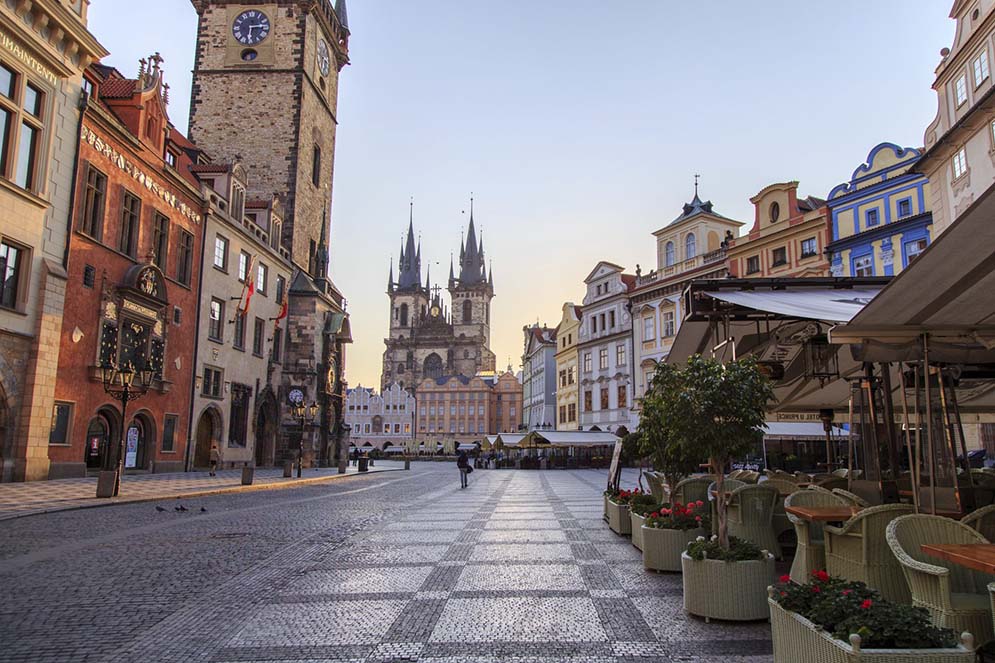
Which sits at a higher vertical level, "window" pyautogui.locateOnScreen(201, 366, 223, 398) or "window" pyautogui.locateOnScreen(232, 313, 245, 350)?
"window" pyautogui.locateOnScreen(232, 313, 245, 350)

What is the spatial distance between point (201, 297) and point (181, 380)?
3.75m

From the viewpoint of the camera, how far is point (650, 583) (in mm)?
7176

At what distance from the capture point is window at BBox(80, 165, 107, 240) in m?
21.8

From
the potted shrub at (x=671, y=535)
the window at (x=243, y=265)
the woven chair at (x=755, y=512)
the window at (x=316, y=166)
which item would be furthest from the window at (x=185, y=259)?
the woven chair at (x=755, y=512)

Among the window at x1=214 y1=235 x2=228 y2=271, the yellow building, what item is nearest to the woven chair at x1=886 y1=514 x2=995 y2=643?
the window at x1=214 y1=235 x2=228 y2=271

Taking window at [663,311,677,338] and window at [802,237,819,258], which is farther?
window at [663,311,677,338]

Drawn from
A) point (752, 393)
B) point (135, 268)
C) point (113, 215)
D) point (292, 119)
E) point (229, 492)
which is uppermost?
point (292, 119)

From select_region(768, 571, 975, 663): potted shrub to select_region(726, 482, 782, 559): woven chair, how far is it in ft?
11.7

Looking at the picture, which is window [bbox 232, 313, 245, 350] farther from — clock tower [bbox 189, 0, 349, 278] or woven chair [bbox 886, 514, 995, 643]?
woven chair [bbox 886, 514, 995, 643]

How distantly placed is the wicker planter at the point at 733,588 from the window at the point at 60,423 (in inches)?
797

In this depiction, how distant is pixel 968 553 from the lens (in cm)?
381

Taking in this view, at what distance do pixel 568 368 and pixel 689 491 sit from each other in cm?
4820

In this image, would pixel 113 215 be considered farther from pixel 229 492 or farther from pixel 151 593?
pixel 151 593

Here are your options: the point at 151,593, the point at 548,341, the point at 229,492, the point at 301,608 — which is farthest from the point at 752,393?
the point at 548,341
